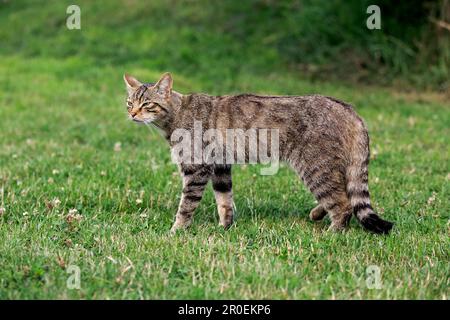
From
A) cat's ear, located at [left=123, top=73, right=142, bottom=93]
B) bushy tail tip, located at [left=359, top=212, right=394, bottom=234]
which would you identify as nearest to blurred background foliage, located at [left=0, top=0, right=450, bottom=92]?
cat's ear, located at [left=123, top=73, right=142, bottom=93]

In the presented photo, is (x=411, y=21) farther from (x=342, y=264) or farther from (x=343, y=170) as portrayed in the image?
(x=342, y=264)

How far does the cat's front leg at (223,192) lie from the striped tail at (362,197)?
120cm

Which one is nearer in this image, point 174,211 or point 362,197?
point 362,197

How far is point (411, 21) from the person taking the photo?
1507 cm

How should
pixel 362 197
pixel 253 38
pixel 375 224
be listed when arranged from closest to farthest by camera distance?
pixel 375 224
pixel 362 197
pixel 253 38

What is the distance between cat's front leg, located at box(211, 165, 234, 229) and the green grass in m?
0.18

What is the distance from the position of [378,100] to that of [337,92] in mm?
1000

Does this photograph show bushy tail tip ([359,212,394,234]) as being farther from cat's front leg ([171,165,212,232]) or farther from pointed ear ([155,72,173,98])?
pointed ear ([155,72,173,98])

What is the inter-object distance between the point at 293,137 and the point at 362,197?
2.81 ft

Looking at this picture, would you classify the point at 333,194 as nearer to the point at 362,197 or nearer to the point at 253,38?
the point at 362,197

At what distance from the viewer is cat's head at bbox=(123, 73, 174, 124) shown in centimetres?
643

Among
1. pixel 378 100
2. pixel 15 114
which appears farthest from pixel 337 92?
pixel 15 114

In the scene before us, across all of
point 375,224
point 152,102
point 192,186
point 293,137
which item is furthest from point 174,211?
point 375,224

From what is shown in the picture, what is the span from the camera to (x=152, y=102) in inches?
254
